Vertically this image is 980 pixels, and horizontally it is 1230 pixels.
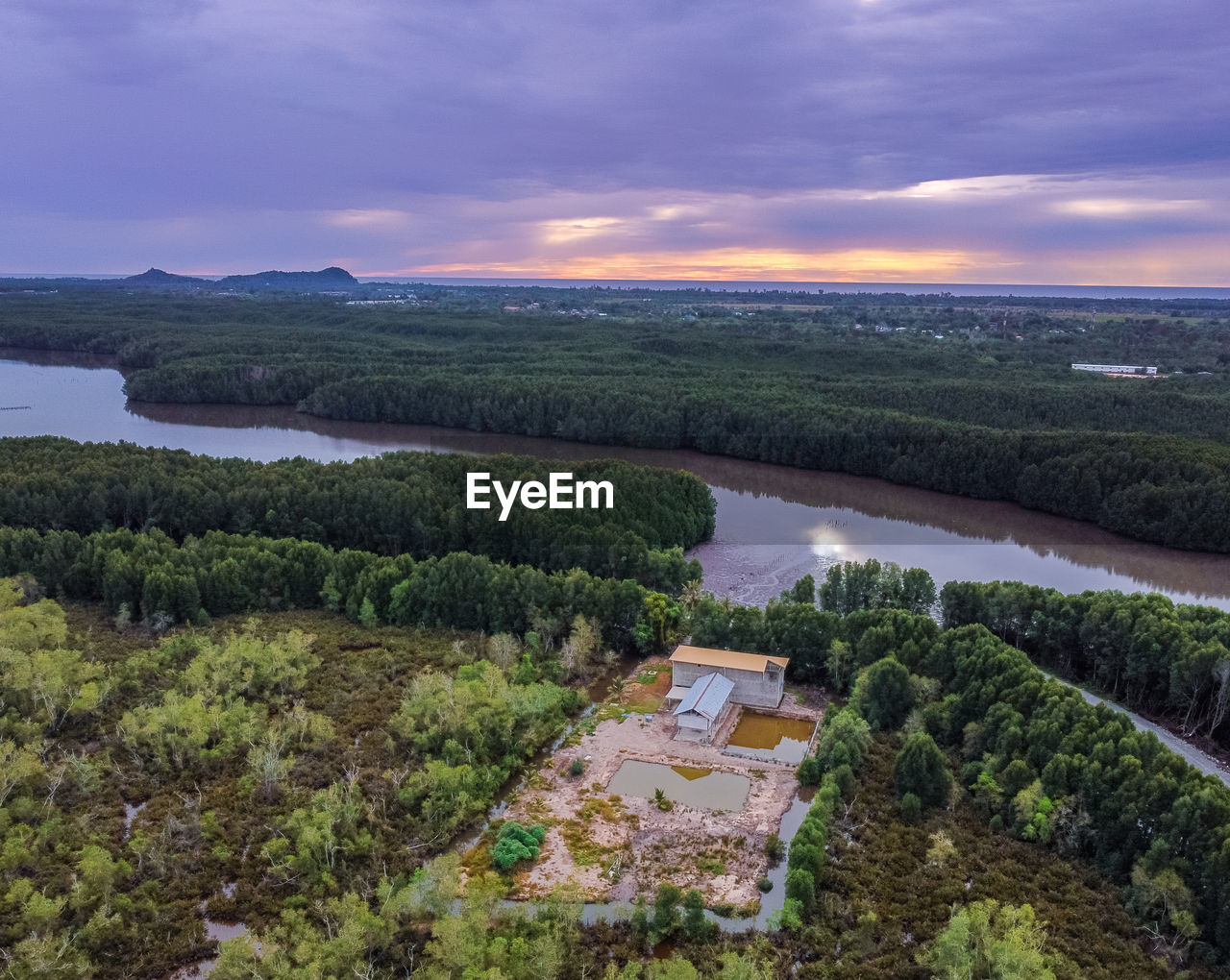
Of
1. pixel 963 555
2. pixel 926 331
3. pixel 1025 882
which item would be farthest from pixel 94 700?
pixel 926 331

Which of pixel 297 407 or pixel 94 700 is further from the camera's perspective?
pixel 297 407

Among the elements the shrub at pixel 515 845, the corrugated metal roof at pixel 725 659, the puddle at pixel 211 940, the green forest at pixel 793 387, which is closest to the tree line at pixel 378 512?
the corrugated metal roof at pixel 725 659

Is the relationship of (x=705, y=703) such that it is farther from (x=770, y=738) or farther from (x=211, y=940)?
(x=211, y=940)

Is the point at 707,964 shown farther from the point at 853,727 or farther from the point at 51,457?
the point at 51,457
